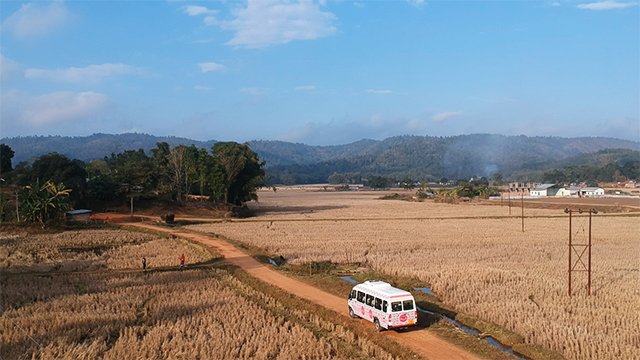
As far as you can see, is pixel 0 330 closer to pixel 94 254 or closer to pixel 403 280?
pixel 403 280

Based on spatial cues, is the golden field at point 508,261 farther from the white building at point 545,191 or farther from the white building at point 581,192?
the white building at point 545,191

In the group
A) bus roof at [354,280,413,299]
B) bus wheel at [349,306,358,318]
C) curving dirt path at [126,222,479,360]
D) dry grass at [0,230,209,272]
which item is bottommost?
dry grass at [0,230,209,272]

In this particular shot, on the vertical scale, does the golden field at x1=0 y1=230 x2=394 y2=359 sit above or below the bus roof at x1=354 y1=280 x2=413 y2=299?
below

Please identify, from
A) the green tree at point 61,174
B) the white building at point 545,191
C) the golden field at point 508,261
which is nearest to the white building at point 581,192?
the white building at point 545,191

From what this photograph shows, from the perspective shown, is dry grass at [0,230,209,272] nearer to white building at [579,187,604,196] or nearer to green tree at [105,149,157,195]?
green tree at [105,149,157,195]

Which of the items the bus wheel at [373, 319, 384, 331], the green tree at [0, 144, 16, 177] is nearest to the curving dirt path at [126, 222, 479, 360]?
the bus wheel at [373, 319, 384, 331]

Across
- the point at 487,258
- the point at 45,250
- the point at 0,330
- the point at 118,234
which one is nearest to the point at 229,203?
the point at 118,234

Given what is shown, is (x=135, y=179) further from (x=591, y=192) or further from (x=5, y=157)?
(x=591, y=192)
